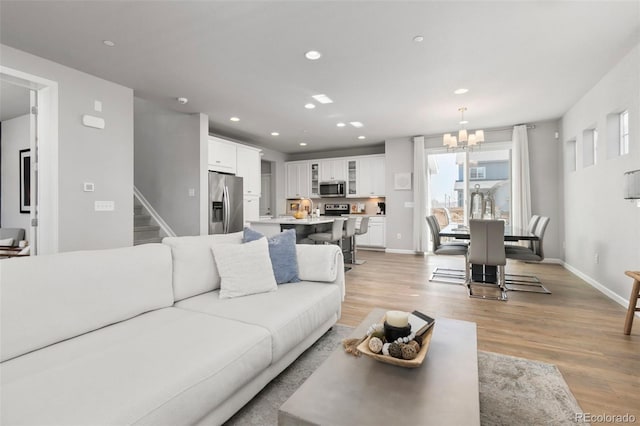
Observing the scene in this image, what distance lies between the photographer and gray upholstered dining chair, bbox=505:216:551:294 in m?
3.80

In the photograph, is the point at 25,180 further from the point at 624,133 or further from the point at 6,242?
the point at 624,133

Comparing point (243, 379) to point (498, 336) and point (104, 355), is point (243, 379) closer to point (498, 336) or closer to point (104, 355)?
point (104, 355)

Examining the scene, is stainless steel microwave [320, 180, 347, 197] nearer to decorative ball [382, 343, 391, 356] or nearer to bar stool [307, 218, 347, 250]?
bar stool [307, 218, 347, 250]

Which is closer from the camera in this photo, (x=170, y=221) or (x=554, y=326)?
(x=554, y=326)

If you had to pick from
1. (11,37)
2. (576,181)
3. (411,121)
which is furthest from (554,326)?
(11,37)

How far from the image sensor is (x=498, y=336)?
8.23ft

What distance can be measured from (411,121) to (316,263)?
164 inches

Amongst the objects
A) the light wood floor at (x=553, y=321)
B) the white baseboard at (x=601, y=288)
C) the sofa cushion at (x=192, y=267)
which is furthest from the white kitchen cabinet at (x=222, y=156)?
the white baseboard at (x=601, y=288)

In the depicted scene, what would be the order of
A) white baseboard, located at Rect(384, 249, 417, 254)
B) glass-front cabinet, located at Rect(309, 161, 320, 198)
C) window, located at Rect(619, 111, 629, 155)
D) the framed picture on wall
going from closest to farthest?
1. window, located at Rect(619, 111, 629, 155)
2. the framed picture on wall
3. white baseboard, located at Rect(384, 249, 417, 254)
4. glass-front cabinet, located at Rect(309, 161, 320, 198)

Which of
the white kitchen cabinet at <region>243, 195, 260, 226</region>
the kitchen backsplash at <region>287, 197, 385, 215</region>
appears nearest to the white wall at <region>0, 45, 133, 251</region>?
the white kitchen cabinet at <region>243, 195, 260, 226</region>

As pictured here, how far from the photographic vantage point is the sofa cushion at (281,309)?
1.67 meters

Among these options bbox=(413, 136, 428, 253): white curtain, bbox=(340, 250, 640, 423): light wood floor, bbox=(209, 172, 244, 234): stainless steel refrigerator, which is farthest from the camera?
bbox=(413, 136, 428, 253): white curtain

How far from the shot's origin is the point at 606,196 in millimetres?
3557

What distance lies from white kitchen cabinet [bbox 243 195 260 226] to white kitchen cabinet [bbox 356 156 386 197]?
2717mm
